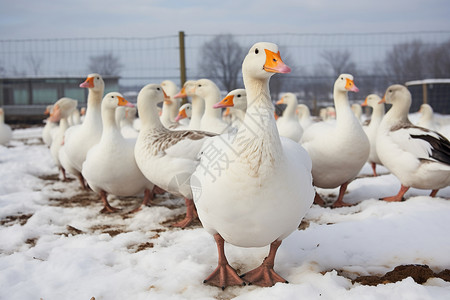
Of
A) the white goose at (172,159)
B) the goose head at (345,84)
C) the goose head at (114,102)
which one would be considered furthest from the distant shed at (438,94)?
the white goose at (172,159)

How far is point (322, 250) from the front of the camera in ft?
9.56

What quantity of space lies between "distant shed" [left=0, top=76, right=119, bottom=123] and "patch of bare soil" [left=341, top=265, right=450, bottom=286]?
55.6 feet

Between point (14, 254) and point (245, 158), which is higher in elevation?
point (245, 158)

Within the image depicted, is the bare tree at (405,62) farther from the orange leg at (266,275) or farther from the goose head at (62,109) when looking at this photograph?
the orange leg at (266,275)

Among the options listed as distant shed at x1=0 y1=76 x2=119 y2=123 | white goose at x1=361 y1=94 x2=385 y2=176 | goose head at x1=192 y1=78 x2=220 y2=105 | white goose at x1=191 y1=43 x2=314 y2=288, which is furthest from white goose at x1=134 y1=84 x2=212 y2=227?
distant shed at x1=0 y1=76 x2=119 y2=123

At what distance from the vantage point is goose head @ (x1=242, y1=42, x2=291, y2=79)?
2.25 metres

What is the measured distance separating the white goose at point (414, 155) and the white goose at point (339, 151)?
319mm

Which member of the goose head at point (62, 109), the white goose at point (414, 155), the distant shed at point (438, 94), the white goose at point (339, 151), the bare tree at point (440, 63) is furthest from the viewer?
the bare tree at point (440, 63)

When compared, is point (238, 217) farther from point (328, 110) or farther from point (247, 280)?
point (328, 110)

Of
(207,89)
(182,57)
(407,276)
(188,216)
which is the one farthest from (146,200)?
(182,57)

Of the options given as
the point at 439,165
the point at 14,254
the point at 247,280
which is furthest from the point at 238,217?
the point at 439,165

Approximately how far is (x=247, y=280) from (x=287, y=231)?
443 millimetres

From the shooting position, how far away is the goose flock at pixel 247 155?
2252 millimetres

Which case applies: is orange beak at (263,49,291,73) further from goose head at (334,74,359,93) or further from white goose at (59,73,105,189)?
white goose at (59,73,105,189)
